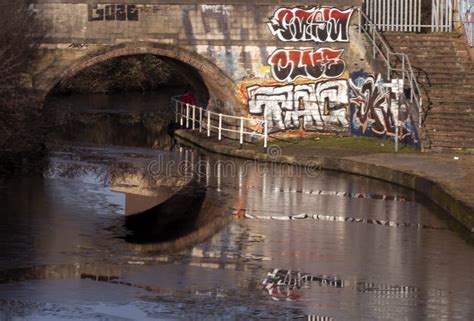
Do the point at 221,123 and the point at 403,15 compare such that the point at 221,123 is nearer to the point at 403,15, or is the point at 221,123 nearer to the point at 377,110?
the point at 377,110

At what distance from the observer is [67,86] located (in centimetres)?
5706

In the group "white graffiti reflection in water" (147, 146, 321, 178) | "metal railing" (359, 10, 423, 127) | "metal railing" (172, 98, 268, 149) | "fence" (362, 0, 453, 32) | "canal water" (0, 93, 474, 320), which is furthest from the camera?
"fence" (362, 0, 453, 32)

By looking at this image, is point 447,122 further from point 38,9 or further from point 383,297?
point 383,297

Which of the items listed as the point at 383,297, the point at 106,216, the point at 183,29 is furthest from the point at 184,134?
the point at 383,297

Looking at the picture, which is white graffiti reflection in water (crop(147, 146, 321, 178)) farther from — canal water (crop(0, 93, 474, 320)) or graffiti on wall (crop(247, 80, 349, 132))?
graffiti on wall (crop(247, 80, 349, 132))

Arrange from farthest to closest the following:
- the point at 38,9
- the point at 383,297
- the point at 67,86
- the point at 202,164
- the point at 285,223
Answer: the point at 67,86
the point at 38,9
the point at 202,164
the point at 285,223
the point at 383,297

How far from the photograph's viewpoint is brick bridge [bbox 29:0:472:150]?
34.0 m

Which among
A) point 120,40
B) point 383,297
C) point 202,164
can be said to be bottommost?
point 383,297

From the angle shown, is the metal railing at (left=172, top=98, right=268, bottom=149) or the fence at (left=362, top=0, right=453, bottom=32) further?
the fence at (left=362, top=0, right=453, bottom=32)

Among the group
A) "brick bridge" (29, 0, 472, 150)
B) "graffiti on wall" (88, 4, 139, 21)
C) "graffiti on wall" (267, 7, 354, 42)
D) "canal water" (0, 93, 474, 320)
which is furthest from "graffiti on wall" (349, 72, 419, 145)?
"graffiti on wall" (88, 4, 139, 21)

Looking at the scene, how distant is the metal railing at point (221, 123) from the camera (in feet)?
111

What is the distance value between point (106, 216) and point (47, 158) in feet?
31.0

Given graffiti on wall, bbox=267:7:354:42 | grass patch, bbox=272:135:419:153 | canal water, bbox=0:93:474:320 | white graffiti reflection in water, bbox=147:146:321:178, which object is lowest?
canal water, bbox=0:93:474:320

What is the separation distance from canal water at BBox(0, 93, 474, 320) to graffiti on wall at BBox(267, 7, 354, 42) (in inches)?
223
